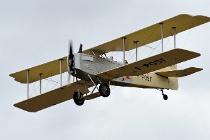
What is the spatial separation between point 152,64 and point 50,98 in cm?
607

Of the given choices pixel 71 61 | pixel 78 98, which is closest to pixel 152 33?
pixel 71 61

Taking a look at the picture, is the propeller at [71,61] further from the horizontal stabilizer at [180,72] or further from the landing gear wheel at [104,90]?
the horizontal stabilizer at [180,72]

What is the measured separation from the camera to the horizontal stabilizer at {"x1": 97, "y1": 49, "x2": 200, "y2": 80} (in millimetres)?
44844

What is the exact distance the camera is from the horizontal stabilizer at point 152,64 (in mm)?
44844

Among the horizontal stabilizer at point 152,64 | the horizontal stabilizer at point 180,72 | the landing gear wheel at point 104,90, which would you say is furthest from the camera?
the horizontal stabilizer at point 180,72

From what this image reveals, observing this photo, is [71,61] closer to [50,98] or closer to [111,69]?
[111,69]

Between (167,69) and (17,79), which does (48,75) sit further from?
(167,69)

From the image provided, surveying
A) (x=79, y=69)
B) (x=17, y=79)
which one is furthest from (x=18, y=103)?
(x=79, y=69)

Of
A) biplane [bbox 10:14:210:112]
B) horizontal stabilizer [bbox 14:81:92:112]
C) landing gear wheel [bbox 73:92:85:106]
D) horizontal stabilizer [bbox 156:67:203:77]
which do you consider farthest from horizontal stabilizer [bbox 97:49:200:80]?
horizontal stabilizer [bbox 14:81:92:112]

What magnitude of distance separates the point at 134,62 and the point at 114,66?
1720 millimetres

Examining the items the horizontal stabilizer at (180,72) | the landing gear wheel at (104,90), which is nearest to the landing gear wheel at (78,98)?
the landing gear wheel at (104,90)

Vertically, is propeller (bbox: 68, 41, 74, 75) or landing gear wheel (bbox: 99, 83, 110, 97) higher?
Answer: propeller (bbox: 68, 41, 74, 75)

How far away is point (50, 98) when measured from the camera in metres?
50.0

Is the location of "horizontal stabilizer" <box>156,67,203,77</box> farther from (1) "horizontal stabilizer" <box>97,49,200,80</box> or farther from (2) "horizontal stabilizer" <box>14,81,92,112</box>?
(2) "horizontal stabilizer" <box>14,81,92,112</box>
